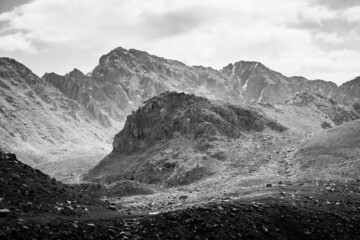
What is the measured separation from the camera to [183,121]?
A: 10562 centimetres

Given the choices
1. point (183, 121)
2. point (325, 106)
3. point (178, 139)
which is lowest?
point (178, 139)

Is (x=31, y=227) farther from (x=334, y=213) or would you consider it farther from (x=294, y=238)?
(x=334, y=213)

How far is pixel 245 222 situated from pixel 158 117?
8938cm

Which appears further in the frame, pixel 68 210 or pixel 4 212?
pixel 68 210

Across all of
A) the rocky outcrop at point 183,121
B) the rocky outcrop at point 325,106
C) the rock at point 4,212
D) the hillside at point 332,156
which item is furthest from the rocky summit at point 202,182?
the rocky outcrop at point 325,106

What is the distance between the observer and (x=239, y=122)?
110938mm

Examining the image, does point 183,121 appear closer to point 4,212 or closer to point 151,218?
point 151,218

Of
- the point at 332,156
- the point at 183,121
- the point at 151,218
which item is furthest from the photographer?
the point at 183,121

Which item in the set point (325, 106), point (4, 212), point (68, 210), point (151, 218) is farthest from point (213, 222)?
point (325, 106)

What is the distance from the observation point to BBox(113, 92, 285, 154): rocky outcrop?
104438 millimetres

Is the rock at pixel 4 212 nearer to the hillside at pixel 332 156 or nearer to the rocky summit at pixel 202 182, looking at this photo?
the rocky summit at pixel 202 182

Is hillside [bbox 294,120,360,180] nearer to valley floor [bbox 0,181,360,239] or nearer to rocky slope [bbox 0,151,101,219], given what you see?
valley floor [bbox 0,181,360,239]

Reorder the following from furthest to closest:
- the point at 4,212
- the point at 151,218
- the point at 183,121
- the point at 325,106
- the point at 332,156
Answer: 1. the point at 325,106
2. the point at 183,121
3. the point at 332,156
4. the point at 151,218
5. the point at 4,212

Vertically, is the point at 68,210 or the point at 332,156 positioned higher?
the point at 332,156
